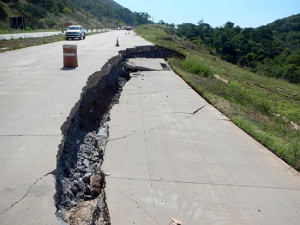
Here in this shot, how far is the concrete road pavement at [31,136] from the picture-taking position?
3.49 metres

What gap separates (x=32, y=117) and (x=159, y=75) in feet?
31.3

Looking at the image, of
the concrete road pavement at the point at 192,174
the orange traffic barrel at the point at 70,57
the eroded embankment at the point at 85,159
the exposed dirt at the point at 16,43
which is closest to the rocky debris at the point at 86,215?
the eroded embankment at the point at 85,159

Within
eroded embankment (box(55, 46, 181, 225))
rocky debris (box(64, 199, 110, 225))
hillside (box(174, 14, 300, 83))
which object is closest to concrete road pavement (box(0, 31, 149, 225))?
eroded embankment (box(55, 46, 181, 225))

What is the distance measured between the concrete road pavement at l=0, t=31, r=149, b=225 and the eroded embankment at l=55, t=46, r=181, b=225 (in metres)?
0.20

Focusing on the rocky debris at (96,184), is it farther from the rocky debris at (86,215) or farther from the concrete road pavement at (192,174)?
the rocky debris at (86,215)

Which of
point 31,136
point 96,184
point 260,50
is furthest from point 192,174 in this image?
point 260,50

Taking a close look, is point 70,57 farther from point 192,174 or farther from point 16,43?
point 16,43

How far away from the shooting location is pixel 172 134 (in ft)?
23.6

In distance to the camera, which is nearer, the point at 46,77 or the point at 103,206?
the point at 103,206

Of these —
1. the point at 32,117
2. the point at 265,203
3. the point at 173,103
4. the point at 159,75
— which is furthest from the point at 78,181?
the point at 159,75

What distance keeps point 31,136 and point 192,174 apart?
9.66ft

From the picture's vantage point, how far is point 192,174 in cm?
532

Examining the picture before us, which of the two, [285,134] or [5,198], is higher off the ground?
[5,198]

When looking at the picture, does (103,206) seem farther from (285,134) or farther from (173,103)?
(285,134)
